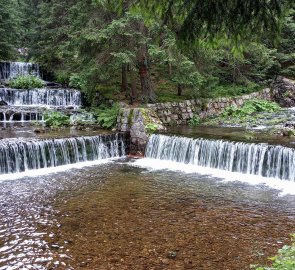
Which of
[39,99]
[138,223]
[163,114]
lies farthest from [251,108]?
[138,223]

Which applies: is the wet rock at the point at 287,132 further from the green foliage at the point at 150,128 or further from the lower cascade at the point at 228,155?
the green foliage at the point at 150,128

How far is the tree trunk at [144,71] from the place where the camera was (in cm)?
1714

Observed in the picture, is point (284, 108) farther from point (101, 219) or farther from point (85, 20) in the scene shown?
point (101, 219)

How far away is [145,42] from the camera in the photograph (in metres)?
15.9

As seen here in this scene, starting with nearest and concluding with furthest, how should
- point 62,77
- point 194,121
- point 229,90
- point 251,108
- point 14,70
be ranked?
1. point 194,121
2. point 251,108
3. point 229,90
4. point 62,77
5. point 14,70

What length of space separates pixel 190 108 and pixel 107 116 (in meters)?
4.71

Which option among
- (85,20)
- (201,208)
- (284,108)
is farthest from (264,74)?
(201,208)

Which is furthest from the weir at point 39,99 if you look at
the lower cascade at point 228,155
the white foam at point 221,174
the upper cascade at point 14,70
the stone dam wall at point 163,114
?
the white foam at point 221,174

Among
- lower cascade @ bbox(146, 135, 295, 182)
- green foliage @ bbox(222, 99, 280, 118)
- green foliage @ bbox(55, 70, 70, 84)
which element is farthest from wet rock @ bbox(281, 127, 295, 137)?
green foliage @ bbox(55, 70, 70, 84)

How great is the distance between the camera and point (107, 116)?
56.6ft

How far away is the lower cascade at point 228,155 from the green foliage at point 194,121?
4.59 m

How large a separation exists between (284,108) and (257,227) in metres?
17.0

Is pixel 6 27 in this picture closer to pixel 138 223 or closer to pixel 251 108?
pixel 251 108

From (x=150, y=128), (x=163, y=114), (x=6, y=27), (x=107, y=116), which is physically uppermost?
(x=6, y=27)
